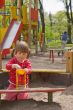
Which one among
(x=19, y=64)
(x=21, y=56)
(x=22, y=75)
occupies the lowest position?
(x=22, y=75)

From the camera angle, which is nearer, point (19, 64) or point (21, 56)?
point (21, 56)

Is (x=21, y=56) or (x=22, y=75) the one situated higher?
(x=21, y=56)

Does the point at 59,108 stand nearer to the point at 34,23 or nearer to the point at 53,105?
the point at 53,105

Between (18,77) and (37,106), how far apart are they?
1.49 feet

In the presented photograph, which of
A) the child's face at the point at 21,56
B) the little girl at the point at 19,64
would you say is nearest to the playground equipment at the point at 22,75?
the little girl at the point at 19,64

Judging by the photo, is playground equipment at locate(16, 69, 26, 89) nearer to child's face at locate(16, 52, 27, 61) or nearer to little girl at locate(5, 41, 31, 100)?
little girl at locate(5, 41, 31, 100)

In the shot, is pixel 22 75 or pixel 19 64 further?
pixel 19 64

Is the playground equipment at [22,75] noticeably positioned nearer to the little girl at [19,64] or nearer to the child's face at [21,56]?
the little girl at [19,64]

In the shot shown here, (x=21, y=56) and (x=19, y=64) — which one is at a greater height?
(x=21, y=56)

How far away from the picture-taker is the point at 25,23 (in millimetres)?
17281

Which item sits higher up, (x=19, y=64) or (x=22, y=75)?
(x=19, y=64)

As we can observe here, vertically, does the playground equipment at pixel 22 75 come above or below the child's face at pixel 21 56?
below

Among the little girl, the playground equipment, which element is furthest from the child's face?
the playground equipment

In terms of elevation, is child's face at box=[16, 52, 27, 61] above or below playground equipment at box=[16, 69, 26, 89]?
above
